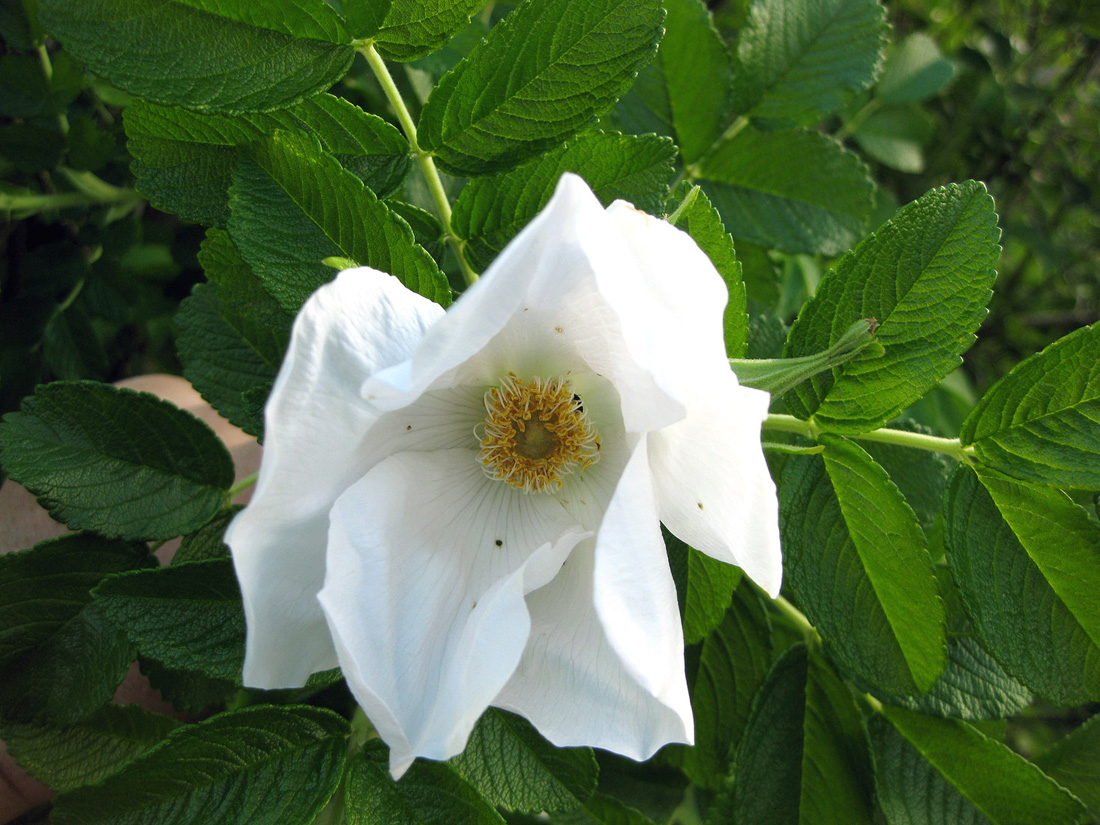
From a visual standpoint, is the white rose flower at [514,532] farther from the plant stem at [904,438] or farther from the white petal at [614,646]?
the plant stem at [904,438]

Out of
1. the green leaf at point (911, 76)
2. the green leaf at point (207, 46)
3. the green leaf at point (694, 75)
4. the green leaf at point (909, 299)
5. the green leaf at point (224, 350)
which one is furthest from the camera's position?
the green leaf at point (911, 76)

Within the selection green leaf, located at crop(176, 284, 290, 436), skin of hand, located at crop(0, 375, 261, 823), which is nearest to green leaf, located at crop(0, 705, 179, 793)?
skin of hand, located at crop(0, 375, 261, 823)

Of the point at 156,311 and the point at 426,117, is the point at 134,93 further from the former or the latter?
the point at 156,311

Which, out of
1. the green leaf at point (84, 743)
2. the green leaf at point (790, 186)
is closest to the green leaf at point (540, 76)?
the green leaf at point (790, 186)

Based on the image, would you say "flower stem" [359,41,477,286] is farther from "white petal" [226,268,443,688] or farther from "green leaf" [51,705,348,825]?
"green leaf" [51,705,348,825]

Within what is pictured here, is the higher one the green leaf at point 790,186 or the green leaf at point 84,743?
the green leaf at point 790,186

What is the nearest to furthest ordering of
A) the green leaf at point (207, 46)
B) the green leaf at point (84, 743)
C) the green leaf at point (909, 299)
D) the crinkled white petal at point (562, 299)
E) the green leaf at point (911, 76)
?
1. the crinkled white petal at point (562, 299)
2. the green leaf at point (207, 46)
3. the green leaf at point (909, 299)
4. the green leaf at point (84, 743)
5. the green leaf at point (911, 76)

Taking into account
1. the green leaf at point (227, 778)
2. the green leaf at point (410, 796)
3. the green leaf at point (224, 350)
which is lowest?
the green leaf at point (227, 778)

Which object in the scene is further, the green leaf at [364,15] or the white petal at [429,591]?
the green leaf at [364,15]
